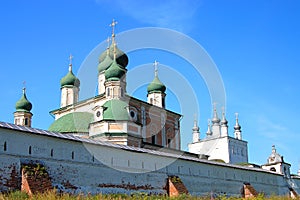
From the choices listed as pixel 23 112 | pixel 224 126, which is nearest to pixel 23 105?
pixel 23 112

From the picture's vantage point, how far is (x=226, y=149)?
43.2 metres

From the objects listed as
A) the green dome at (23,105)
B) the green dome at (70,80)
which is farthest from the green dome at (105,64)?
the green dome at (23,105)

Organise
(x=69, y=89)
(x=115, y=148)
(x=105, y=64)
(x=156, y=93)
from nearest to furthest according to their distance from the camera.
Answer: (x=115, y=148), (x=105, y=64), (x=69, y=89), (x=156, y=93)

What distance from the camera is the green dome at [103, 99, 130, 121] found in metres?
19.2

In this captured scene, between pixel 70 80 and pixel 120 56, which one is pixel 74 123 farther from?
pixel 70 80

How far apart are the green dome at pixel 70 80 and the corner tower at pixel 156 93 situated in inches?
194

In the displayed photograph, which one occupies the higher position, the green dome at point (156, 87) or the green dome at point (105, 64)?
the green dome at point (105, 64)

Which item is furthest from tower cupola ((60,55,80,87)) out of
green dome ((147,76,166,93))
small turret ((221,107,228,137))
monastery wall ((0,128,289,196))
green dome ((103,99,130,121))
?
small turret ((221,107,228,137))

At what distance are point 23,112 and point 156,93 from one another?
880 centimetres

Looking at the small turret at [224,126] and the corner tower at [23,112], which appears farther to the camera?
the small turret at [224,126]

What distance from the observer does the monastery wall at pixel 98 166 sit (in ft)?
34.0

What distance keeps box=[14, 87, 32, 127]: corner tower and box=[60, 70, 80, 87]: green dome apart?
8.69 feet

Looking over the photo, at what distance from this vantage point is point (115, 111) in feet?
63.8

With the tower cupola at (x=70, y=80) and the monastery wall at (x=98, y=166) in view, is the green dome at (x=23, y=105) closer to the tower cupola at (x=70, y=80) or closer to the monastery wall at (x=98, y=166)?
the tower cupola at (x=70, y=80)
